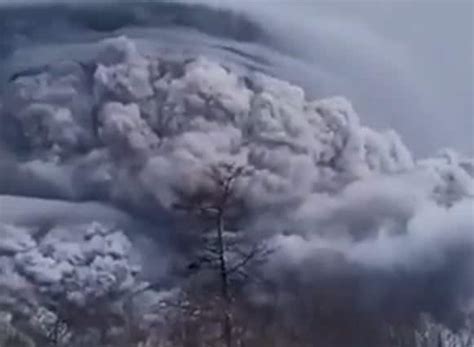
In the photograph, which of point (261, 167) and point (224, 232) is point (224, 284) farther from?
point (261, 167)

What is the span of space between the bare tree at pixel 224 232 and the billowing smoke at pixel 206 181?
15mm

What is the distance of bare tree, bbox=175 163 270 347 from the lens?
139 centimetres

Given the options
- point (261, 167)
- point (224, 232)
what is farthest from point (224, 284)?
point (261, 167)

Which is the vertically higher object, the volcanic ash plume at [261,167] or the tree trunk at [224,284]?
the volcanic ash plume at [261,167]

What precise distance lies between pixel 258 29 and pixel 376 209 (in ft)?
1.08

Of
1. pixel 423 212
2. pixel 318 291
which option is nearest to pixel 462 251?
pixel 423 212

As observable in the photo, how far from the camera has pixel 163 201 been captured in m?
1.40

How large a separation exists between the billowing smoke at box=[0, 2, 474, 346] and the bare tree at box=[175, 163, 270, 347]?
0.01m

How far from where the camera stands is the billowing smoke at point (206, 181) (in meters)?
1.39

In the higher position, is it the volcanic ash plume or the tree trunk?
the volcanic ash plume

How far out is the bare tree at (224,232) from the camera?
1.39 metres

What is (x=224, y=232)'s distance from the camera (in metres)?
1.39

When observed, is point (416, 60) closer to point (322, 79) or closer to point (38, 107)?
point (322, 79)

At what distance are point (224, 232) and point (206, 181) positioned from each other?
8 cm
